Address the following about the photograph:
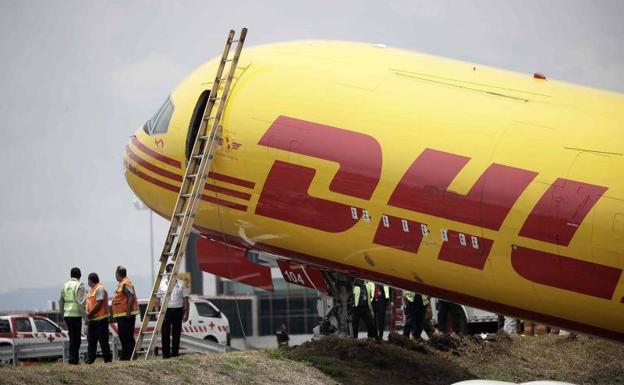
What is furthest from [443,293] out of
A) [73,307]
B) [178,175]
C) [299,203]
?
[73,307]

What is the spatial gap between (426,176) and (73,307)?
340 inches

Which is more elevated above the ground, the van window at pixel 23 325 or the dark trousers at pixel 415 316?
the dark trousers at pixel 415 316

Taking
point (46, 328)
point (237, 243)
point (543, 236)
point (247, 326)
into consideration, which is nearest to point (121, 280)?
point (237, 243)

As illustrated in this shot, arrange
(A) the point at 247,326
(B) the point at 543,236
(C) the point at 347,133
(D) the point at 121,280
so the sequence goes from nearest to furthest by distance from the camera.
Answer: (B) the point at 543,236 < (C) the point at 347,133 < (D) the point at 121,280 < (A) the point at 247,326

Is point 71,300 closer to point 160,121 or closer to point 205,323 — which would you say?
point 160,121

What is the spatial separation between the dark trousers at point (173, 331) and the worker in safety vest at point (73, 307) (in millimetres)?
1733

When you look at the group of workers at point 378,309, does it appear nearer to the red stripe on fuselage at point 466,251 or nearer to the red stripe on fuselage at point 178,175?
the red stripe on fuselage at point 178,175

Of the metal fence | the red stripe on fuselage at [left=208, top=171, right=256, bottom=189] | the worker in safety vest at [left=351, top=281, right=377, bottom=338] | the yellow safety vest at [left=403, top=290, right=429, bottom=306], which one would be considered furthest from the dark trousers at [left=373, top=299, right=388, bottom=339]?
the red stripe on fuselage at [left=208, top=171, right=256, bottom=189]

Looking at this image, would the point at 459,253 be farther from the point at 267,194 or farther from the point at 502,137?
the point at 267,194

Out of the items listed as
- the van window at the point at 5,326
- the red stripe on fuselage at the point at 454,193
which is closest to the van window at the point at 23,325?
the van window at the point at 5,326

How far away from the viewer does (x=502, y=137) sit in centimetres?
1723

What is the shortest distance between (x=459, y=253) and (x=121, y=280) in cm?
825

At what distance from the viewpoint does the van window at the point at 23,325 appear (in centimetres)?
3700

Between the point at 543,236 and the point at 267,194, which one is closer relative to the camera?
the point at 543,236
